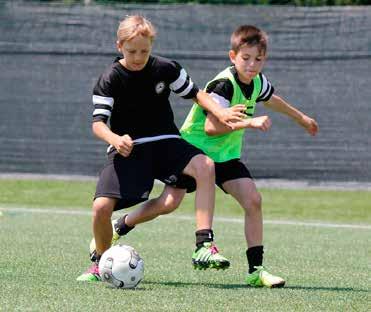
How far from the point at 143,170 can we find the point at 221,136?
0.56 m

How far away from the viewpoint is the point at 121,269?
20.7 feet

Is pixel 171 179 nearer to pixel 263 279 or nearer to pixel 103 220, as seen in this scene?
pixel 103 220

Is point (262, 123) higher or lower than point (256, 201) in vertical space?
higher

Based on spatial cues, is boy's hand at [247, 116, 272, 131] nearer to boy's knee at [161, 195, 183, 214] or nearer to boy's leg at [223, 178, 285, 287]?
boy's leg at [223, 178, 285, 287]

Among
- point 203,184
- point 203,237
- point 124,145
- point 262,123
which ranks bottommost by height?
point 203,237

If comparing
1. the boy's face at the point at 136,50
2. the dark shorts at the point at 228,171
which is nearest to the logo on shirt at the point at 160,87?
the boy's face at the point at 136,50

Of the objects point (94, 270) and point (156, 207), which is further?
point (156, 207)

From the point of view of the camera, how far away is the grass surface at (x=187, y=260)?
5793 millimetres

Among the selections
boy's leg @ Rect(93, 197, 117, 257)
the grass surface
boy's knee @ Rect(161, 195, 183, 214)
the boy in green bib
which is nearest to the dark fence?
the grass surface

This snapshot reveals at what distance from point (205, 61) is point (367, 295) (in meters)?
8.60

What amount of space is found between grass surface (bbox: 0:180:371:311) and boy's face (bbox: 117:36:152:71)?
1.24 meters

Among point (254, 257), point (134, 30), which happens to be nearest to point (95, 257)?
point (254, 257)

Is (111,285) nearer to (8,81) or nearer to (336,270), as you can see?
(336,270)

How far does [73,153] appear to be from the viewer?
15031 millimetres
